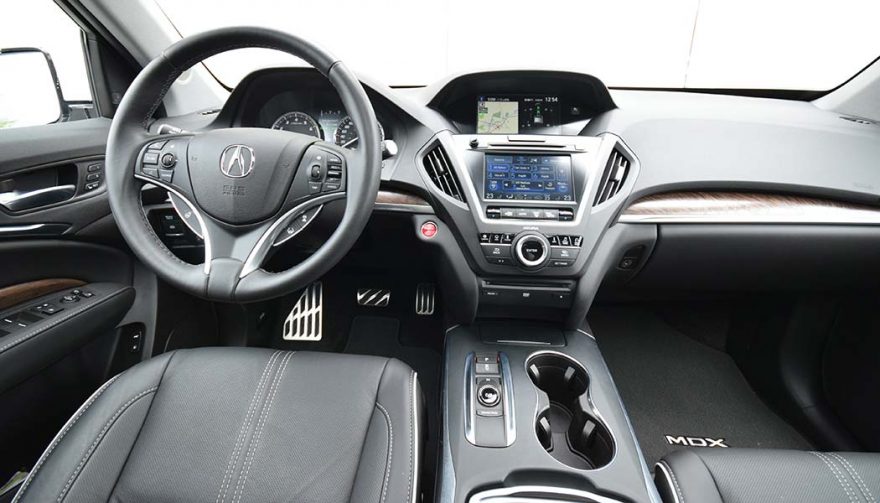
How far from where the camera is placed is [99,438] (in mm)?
955

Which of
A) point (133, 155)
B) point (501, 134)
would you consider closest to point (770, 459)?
point (501, 134)

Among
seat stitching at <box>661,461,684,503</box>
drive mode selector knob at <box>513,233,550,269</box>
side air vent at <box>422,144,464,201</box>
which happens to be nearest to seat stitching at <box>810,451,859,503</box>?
seat stitching at <box>661,461,684,503</box>

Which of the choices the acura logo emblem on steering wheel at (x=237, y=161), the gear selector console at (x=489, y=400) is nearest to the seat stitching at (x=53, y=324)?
the acura logo emblem on steering wheel at (x=237, y=161)

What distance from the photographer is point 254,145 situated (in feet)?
3.58

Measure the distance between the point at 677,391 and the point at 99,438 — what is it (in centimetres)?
196

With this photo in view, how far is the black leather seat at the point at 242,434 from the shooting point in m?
0.88

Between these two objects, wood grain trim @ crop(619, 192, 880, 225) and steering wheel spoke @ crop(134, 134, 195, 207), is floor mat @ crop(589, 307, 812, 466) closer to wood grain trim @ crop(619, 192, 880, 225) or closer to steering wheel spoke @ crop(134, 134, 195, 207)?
wood grain trim @ crop(619, 192, 880, 225)

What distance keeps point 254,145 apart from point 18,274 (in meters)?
0.75

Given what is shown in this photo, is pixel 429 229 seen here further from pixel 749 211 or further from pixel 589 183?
pixel 749 211

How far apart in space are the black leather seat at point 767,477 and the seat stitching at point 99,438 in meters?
1.18

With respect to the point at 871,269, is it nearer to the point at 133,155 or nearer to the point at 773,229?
the point at 773,229

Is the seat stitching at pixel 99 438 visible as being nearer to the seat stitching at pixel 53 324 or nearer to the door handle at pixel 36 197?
the seat stitching at pixel 53 324

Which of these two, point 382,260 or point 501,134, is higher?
point 501,134

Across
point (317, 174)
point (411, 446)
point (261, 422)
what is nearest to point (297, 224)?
point (317, 174)
